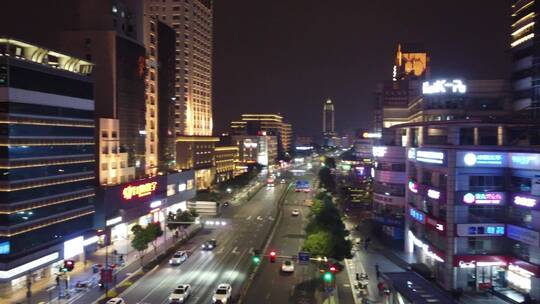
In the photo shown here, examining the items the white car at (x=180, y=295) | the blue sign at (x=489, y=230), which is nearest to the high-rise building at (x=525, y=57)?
the blue sign at (x=489, y=230)

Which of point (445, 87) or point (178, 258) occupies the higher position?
point (445, 87)

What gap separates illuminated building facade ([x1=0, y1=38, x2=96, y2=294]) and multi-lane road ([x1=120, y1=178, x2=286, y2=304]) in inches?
375

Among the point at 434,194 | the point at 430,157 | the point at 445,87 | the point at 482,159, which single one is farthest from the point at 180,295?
the point at 445,87

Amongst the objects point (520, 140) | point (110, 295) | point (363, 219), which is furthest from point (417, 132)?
point (110, 295)

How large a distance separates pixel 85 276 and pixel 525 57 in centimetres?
6229

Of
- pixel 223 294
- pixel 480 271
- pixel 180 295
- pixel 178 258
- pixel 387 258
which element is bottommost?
pixel 387 258

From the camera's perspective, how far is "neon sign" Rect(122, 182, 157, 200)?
205ft

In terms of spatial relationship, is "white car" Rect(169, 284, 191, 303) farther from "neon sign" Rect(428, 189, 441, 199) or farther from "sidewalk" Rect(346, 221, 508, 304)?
"neon sign" Rect(428, 189, 441, 199)

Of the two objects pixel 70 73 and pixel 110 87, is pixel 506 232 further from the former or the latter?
pixel 110 87

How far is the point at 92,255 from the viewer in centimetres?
5381

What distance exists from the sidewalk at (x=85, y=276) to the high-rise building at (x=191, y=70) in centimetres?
5671

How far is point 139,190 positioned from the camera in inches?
2618

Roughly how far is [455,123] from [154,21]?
62.5m

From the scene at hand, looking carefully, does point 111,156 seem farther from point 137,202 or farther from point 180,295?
point 180,295
